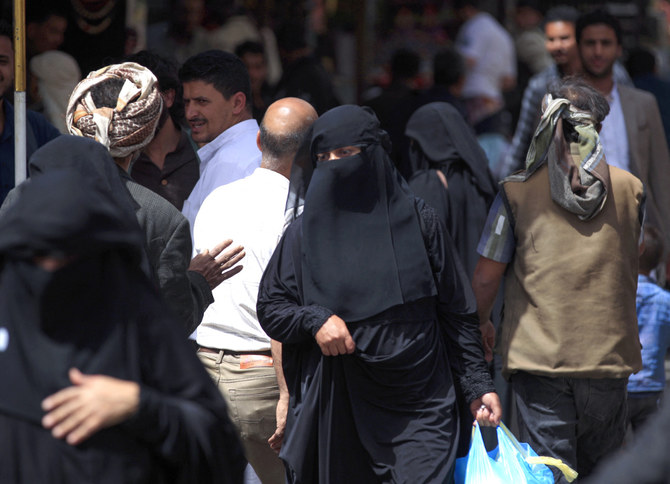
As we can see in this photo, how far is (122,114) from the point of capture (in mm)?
3496

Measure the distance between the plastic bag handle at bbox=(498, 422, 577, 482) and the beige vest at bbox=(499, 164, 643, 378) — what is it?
0.36 meters

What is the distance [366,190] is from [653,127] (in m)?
2.49

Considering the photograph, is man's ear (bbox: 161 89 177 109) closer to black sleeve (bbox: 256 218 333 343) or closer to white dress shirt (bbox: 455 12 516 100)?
black sleeve (bbox: 256 218 333 343)

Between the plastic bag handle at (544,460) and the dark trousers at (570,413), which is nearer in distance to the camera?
the plastic bag handle at (544,460)

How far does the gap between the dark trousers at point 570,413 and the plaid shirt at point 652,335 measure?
32.3 inches

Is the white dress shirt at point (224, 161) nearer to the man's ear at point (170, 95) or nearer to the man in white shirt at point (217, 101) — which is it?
the man in white shirt at point (217, 101)

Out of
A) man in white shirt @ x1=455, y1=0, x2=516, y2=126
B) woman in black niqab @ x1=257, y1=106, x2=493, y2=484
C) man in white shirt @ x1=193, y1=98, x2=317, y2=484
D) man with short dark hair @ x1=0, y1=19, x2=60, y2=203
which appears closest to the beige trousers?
man in white shirt @ x1=193, y1=98, x2=317, y2=484

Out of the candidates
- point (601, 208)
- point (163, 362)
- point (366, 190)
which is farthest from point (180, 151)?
point (163, 362)

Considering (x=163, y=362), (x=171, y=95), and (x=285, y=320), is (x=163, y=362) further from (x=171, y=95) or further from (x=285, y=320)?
(x=171, y=95)

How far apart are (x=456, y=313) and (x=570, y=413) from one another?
702 millimetres

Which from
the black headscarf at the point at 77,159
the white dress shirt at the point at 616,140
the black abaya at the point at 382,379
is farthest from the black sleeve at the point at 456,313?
the white dress shirt at the point at 616,140

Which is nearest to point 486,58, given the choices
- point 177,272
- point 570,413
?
point 570,413

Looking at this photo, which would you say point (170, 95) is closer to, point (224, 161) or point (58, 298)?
point (224, 161)

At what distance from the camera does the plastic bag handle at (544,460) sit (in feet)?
12.5
